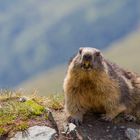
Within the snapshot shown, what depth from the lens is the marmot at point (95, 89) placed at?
14117 mm

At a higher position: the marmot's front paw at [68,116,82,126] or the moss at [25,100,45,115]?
the moss at [25,100,45,115]

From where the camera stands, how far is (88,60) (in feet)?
44.9

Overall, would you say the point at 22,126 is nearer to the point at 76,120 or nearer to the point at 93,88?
the point at 76,120

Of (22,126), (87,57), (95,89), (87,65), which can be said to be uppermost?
(87,57)

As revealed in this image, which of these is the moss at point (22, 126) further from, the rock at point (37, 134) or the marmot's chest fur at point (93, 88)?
the marmot's chest fur at point (93, 88)

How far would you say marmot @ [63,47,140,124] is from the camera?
1412 centimetres

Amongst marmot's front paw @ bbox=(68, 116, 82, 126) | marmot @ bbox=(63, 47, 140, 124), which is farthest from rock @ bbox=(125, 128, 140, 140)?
marmot's front paw @ bbox=(68, 116, 82, 126)

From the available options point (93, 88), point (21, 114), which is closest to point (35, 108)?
point (21, 114)

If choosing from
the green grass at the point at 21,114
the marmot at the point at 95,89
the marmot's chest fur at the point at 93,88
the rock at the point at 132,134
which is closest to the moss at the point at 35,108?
the green grass at the point at 21,114

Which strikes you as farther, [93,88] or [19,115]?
[93,88]

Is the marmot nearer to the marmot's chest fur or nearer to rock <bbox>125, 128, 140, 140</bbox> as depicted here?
the marmot's chest fur

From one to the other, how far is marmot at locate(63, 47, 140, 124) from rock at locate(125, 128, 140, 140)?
2.09ft

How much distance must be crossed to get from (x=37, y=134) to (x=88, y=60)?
2.30m

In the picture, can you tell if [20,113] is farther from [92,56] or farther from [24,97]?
[92,56]
